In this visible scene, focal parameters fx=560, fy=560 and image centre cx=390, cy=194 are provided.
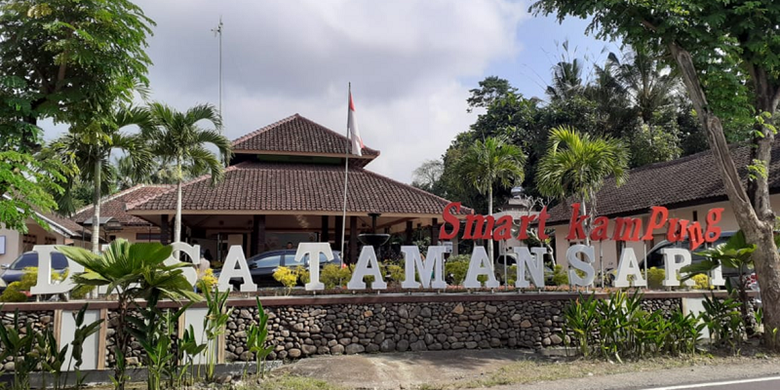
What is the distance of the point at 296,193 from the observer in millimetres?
19672

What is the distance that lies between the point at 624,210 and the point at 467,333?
13911 mm

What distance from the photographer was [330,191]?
2014 cm

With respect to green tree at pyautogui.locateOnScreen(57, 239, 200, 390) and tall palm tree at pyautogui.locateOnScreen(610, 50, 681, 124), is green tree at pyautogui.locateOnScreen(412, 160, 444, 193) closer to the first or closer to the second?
tall palm tree at pyautogui.locateOnScreen(610, 50, 681, 124)

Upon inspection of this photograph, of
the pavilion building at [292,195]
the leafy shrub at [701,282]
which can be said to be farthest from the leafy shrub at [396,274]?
the leafy shrub at [701,282]

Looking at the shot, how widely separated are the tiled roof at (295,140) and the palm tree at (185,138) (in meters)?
5.78

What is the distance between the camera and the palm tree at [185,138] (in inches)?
585

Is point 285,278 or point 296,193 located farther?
point 296,193

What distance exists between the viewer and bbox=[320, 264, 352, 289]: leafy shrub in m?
11.7

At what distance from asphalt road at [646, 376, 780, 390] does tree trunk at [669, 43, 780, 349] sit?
247cm

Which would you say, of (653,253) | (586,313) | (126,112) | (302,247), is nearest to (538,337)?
(586,313)

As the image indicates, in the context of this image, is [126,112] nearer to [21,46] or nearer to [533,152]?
[21,46]

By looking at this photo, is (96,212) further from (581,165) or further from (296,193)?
(581,165)

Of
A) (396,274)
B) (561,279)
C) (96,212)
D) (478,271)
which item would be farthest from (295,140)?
(561,279)

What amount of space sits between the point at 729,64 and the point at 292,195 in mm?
13362
